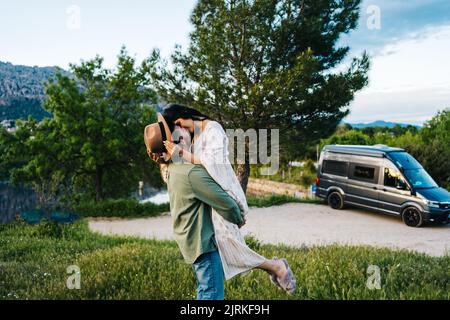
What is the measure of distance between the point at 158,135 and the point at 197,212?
0.69 m

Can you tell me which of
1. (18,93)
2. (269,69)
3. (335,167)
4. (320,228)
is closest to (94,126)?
A: (269,69)

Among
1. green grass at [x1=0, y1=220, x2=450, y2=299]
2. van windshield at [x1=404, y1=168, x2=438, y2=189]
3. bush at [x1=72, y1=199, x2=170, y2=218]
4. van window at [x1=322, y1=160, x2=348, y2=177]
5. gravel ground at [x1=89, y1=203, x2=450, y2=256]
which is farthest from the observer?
bush at [x1=72, y1=199, x2=170, y2=218]

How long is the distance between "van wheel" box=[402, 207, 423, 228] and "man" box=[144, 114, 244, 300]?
1005 centimetres

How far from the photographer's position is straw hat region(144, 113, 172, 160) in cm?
297

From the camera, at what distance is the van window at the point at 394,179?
1152 centimetres

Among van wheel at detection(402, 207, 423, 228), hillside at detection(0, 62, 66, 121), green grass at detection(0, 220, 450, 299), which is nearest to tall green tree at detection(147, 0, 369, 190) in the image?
van wheel at detection(402, 207, 423, 228)

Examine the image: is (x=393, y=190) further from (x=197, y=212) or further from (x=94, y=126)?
(x=94, y=126)

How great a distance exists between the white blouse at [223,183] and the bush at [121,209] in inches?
445

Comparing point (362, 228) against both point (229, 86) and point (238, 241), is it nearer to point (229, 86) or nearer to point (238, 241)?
point (229, 86)

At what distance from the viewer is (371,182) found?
12.4 meters

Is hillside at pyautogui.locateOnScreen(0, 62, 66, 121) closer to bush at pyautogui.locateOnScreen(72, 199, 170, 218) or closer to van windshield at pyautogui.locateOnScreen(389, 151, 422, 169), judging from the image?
bush at pyautogui.locateOnScreen(72, 199, 170, 218)

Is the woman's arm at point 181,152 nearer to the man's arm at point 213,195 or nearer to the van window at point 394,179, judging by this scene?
the man's arm at point 213,195

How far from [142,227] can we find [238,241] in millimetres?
9646
